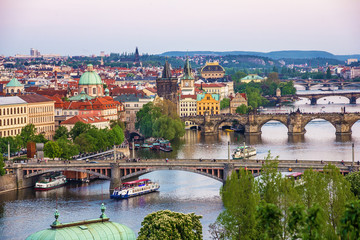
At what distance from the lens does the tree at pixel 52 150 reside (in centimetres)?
5600

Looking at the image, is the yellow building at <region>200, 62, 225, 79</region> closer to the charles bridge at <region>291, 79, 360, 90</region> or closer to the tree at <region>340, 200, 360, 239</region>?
the charles bridge at <region>291, 79, 360, 90</region>

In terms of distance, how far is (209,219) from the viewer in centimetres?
3922

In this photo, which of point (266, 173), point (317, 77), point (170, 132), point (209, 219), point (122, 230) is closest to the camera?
point (122, 230)

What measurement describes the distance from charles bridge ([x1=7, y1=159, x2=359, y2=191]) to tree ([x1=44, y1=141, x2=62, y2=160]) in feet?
13.7

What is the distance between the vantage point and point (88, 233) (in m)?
23.3

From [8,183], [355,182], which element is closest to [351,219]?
[355,182]

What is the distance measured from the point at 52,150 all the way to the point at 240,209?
89.8ft

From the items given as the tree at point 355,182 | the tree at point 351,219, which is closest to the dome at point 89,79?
the tree at point 355,182

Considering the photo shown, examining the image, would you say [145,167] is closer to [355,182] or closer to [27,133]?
[355,182]

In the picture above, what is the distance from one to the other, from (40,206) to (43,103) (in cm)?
2801

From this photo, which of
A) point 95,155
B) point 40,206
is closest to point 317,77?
point 95,155

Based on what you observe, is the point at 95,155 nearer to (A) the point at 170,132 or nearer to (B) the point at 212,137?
(A) the point at 170,132

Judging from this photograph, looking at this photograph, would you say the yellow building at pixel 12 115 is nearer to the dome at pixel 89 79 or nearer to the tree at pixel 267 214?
the dome at pixel 89 79

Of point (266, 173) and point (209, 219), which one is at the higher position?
point (266, 173)
